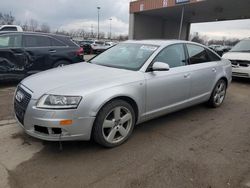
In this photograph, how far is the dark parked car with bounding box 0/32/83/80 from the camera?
652 centimetres

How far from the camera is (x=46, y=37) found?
23.7 ft

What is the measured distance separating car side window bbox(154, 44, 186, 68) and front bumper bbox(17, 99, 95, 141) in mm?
1661

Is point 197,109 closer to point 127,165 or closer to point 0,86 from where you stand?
point 127,165

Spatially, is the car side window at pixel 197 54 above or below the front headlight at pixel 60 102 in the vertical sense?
above

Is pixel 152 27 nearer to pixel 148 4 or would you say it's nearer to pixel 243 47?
pixel 148 4

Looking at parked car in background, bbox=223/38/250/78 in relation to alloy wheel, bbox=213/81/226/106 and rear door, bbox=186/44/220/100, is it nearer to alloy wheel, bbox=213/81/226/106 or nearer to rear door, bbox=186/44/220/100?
alloy wheel, bbox=213/81/226/106

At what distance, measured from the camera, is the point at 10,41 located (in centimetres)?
663

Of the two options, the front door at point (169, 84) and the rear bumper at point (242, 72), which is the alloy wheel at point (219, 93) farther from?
the rear bumper at point (242, 72)

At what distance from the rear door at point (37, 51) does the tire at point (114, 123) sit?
4.52m

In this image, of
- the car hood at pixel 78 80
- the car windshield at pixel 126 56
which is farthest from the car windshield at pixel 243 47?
the car hood at pixel 78 80

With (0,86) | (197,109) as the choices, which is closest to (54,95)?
(197,109)

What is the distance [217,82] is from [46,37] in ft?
16.7

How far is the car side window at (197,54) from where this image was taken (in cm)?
459

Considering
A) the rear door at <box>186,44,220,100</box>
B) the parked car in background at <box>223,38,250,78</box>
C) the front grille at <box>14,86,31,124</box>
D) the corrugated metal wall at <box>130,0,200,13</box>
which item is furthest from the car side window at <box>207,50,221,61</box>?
the corrugated metal wall at <box>130,0,200,13</box>
